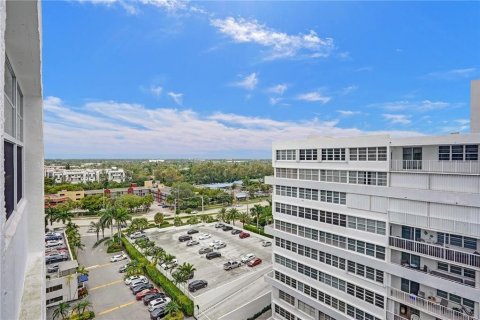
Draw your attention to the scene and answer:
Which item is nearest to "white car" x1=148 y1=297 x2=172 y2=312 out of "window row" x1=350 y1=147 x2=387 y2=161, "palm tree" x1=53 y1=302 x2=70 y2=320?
"palm tree" x1=53 y1=302 x2=70 y2=320

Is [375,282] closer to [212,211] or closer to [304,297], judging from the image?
[304,297]

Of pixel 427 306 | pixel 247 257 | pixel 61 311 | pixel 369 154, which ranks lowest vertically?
pixel 247 257

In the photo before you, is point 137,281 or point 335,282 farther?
point 137,281

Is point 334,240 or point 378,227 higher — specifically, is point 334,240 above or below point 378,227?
below

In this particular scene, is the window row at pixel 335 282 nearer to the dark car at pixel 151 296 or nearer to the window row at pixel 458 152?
the window row at pixel 458 152

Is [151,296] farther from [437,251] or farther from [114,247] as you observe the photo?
[437,251]

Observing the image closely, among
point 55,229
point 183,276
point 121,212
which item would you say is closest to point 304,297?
point 183,276

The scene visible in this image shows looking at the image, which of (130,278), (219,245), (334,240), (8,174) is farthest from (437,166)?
(219,245)

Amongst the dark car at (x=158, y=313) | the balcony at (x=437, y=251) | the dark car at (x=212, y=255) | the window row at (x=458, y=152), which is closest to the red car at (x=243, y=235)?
the dark car at (x=212, y=255)
